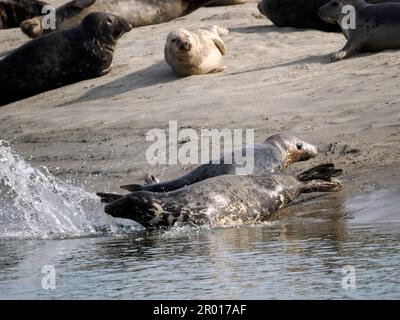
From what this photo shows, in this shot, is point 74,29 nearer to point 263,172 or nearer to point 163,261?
point 263,172

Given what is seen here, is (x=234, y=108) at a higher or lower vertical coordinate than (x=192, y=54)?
lower

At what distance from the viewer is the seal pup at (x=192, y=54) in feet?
39.3

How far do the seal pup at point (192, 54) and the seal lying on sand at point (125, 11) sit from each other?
8.84 ft

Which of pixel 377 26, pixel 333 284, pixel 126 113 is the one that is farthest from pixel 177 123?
pixel 333 284

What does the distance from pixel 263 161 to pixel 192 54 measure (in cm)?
351

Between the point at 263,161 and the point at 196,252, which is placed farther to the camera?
the point at 263,161

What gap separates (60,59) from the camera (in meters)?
13.2

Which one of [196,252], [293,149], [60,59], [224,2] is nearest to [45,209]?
[293,149]

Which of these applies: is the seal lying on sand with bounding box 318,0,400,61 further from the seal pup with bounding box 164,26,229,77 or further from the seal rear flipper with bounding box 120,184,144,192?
the seal rear flipper with bounding box 120,184,144,192

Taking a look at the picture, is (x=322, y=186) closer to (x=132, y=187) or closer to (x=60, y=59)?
(x=132, y=187)

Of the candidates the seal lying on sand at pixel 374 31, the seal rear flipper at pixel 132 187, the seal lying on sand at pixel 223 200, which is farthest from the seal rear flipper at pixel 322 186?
the seal lying on sand at pixel 374 31

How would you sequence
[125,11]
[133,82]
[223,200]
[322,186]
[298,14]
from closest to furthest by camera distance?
[223,200] → [322,186] → [133,82] → [298,14] → [125,11]

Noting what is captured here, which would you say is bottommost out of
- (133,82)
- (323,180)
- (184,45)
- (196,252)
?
(133,82)

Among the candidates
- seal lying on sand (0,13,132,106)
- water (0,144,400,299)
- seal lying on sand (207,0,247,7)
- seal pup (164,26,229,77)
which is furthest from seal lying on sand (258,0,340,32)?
water (0,144,400,299)
